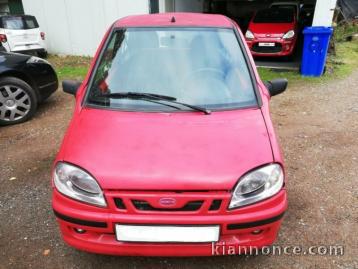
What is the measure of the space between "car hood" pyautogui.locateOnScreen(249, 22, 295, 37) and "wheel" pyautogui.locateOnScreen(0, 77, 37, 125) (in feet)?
22.1

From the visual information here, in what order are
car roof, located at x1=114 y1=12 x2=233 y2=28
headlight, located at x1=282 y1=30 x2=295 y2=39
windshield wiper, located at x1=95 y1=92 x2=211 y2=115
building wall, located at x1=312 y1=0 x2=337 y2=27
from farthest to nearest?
headlight, located at x1=282 y1=30 x2=295 y2=39 → building wall, located at x1=312 y1=0 x2=337 y2=27 → car roof, located at x1=114 y1=12 x2=233 y2=28 → windshield wiper, located at x1=95 y1=92 x2=211 y2=115

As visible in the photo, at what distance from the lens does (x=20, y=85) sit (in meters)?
5.24

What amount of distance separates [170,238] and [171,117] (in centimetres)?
88

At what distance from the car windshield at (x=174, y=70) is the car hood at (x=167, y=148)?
0.16 metres

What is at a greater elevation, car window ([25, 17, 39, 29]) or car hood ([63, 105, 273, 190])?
car hood ([63, 105, 273, 190])

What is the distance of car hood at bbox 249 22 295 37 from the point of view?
31.2ft

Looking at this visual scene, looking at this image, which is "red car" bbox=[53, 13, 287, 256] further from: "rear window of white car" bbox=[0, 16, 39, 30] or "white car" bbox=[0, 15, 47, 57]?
"rear window of white car" bbox=[0, 16, 39, 30]

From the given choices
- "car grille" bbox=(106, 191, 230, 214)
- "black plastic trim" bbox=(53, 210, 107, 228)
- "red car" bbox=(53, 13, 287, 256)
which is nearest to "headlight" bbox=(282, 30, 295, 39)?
"red car" bbox=(53, 13, 287, 256)

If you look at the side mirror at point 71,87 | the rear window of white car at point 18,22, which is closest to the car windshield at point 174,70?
the side mirror at point 71,87

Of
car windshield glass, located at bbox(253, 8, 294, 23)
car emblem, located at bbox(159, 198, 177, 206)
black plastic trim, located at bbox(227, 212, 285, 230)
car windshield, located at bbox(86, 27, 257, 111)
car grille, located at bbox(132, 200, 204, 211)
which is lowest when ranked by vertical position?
car windshield glass, located at bbox(253, 8, 294, 23)

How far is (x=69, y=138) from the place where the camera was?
239 cm

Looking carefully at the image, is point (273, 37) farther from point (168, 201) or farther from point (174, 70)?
point (168, 201)

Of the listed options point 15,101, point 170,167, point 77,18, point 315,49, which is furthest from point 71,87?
point 77,18

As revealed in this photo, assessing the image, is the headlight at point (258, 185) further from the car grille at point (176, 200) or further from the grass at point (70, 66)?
the grass at point (70, 66)
